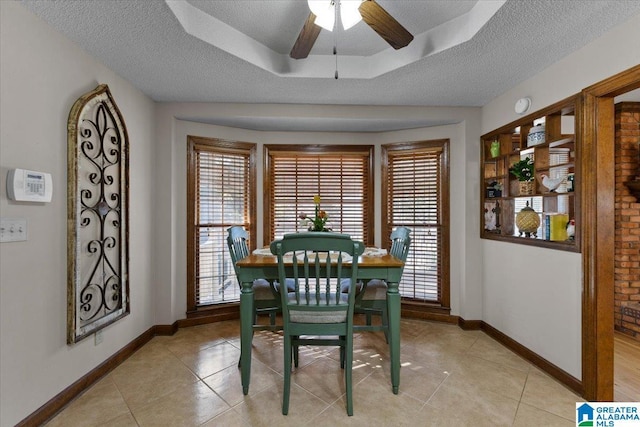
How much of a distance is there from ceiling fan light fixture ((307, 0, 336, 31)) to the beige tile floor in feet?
7.62

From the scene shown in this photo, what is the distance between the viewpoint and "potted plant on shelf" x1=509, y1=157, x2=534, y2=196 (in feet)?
8.45

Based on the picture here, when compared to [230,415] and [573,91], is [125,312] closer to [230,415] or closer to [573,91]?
[230,415]

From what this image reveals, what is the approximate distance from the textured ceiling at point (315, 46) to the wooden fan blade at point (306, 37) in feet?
0.95

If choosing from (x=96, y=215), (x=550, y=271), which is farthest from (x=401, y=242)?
(x=96, y=215)

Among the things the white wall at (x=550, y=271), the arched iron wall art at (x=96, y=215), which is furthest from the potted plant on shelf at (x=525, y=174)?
the arched iron wall art at (x=96, y=215)

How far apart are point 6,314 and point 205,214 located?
1.94 meters

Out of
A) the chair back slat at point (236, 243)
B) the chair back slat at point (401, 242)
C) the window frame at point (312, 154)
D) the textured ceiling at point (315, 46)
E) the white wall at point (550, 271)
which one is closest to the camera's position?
the textured ceiling at point (315, 46)

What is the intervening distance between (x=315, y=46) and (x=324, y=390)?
8.72 feet

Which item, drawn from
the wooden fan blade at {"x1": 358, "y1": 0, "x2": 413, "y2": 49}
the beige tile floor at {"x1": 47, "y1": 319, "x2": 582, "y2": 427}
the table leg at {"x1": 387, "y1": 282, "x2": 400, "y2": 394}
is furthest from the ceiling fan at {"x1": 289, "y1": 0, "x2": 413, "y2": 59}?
the beige tile floor at {"x1": 47, "y1": 319, "x2": 582, "y2": 427}

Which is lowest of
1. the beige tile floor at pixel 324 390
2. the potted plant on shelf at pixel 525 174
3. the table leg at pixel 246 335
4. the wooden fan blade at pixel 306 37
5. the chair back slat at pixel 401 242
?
the beige tile floor at pixel 324 390

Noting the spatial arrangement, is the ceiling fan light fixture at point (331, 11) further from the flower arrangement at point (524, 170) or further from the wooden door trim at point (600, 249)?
the flower arrangement at point (524, 170)

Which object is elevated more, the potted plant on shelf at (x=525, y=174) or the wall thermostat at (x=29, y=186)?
the potted plant on shelf at (x=525, y=174)

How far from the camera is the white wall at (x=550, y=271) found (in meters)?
1.90

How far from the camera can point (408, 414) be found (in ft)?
6.03
